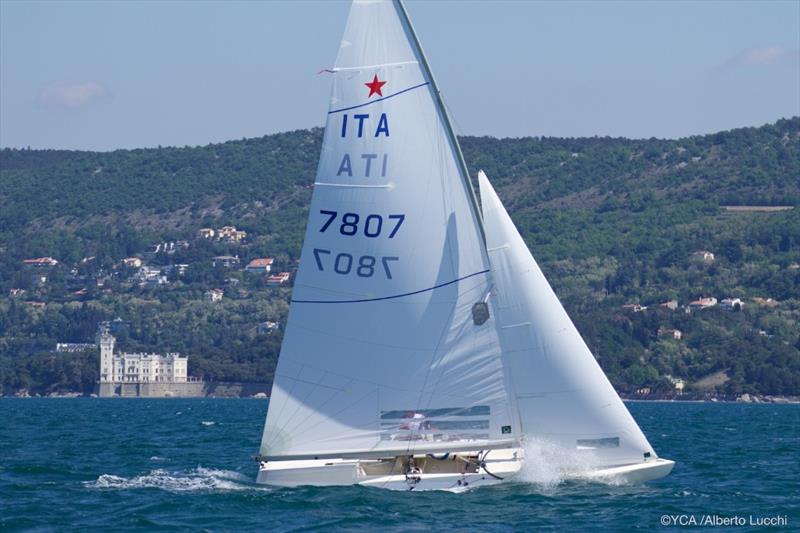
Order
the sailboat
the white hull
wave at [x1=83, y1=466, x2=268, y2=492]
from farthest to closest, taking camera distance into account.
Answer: wave at [x1=83, y1=466, x2=268, y2=492] → the white hull → the sailboat

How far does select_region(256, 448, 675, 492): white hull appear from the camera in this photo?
100ft

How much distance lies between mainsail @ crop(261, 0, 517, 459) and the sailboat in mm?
26

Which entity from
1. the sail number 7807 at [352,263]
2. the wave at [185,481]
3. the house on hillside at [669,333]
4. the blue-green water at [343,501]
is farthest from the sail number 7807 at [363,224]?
the house on hillside at [669,333]

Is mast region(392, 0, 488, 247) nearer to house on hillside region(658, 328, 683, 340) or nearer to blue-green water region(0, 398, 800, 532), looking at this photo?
blue-green water region(0, 398, 800, 532)

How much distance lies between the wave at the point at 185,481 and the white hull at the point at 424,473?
117cm

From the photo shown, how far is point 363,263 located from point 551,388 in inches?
165

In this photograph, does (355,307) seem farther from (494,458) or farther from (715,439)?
(715,439)

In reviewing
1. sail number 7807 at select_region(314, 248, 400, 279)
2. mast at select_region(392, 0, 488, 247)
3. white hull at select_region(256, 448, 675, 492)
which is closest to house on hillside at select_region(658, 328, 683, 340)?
white hull at select_region(256, 448, 675, 492)

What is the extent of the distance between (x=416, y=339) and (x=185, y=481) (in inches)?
299

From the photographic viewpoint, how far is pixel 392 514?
92.9ft

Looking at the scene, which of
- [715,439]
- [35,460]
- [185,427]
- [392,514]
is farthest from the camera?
[185,427]

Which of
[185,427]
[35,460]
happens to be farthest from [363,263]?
[185,427]

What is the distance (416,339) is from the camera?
3023 centimetres

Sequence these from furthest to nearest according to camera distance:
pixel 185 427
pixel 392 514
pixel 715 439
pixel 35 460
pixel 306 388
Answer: pixel 185 427
pixel 715 439
pixel 35 460
pixel 306 388
pixel 392 514
